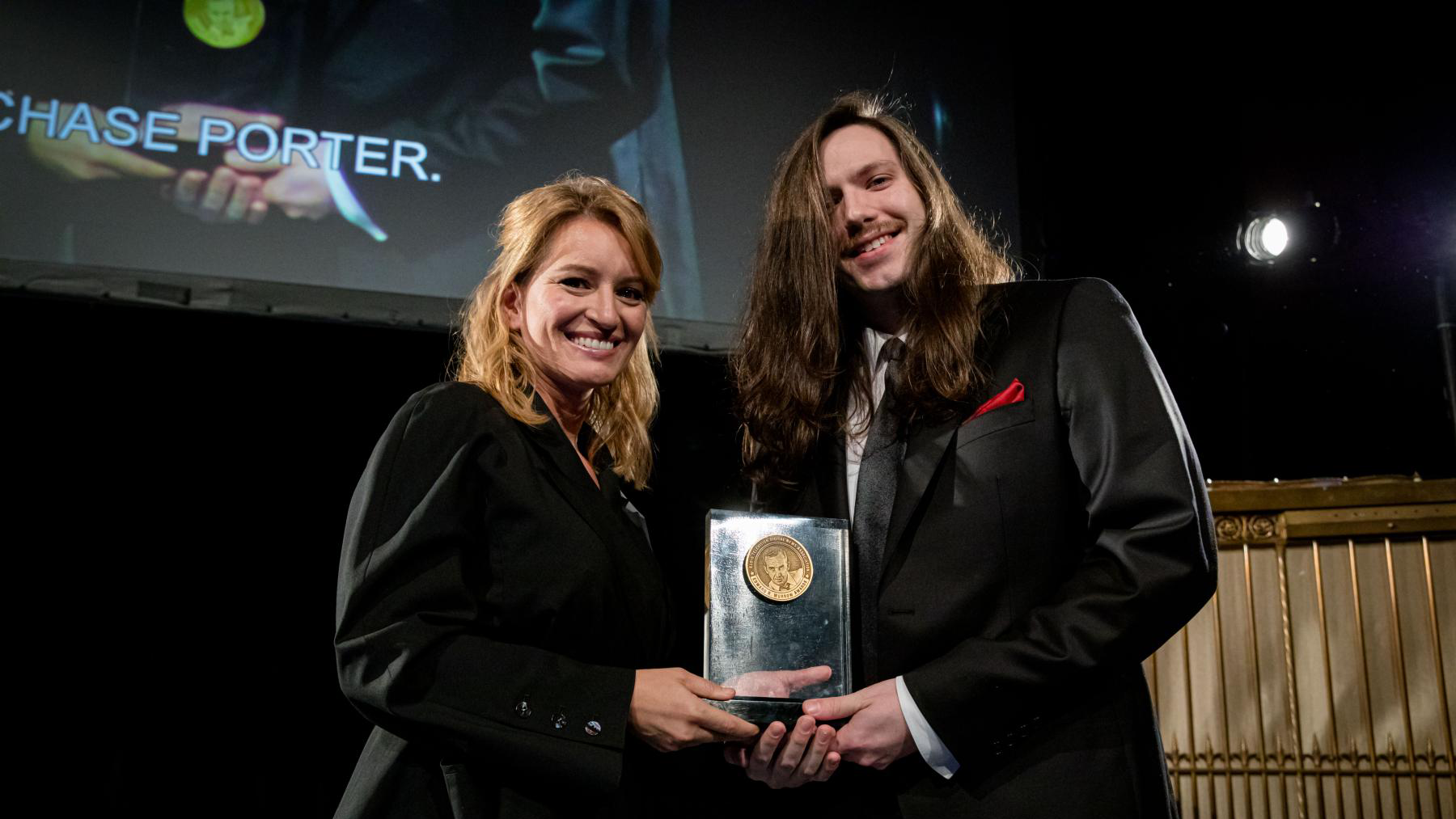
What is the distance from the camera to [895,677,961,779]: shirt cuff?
146cm

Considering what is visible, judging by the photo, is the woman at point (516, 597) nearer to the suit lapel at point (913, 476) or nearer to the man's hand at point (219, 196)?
the suit lapel at point (913, 476)

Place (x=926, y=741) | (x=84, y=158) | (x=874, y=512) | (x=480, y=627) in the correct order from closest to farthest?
(x=926, y=741), (x=480, y=627), (x=874, y=512), (x=84, y=158)

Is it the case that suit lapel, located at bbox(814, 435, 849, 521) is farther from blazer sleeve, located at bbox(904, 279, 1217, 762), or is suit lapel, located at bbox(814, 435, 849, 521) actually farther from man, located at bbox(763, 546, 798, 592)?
blazer sleeve, located at bbox(904, 279, 1217, 762)

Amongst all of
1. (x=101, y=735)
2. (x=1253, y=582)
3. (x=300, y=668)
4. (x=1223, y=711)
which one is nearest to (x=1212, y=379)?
(x=1253, y=582)

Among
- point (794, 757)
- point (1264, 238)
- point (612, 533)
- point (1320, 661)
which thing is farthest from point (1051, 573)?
point (1264, 238)

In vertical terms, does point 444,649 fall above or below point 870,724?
above

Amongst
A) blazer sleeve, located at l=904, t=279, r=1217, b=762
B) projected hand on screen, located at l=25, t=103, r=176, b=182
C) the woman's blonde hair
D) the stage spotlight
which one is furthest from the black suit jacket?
projected hand on screen, located at l=25, t=103, r=176, b=182

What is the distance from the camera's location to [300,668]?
3244 millimetres

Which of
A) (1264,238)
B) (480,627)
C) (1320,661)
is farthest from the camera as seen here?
(1264,238)

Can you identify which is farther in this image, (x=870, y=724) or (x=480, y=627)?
(x=480, y=627)

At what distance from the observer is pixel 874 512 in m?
1.71

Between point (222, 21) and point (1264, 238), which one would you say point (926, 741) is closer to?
point (1264, 238)

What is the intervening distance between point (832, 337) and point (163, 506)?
7.73 ft

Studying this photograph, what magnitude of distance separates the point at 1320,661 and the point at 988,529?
146cm
